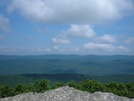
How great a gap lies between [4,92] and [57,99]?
2476 cm

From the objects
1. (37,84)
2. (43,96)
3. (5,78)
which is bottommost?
(5,78)

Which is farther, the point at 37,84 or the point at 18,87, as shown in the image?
the point at 18,87

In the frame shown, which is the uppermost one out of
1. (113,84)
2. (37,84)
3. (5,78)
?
(37,84)

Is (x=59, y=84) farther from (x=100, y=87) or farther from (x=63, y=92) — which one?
(x=63, y=92)

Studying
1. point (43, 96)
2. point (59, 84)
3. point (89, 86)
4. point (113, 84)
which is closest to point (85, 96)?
point (43, 96)

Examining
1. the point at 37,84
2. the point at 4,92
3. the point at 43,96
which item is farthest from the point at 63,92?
the point at 4,92

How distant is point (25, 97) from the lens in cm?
1873

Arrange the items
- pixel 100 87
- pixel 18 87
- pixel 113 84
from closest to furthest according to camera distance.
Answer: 1. pixel 100 87
2. pixel 18 87
3. pixel 113 84

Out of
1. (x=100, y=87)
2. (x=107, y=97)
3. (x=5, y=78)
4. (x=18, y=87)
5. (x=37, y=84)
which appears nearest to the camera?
(x=107, y=97)

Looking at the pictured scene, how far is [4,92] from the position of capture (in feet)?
116

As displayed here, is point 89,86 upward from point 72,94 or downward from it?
downward

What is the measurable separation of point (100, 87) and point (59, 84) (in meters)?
11.8

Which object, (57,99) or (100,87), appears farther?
(100,87)

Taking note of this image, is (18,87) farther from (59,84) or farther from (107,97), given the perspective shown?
(107,97)
